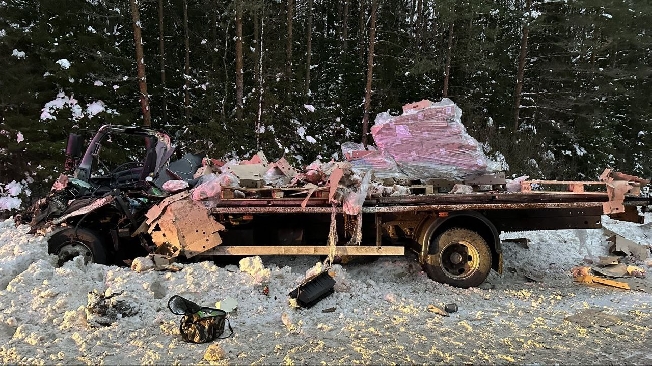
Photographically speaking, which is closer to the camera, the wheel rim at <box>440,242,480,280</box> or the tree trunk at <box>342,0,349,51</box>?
the wheel rim at <box>440,242,480,280</box>

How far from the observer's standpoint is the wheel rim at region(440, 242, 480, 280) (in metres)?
5.60

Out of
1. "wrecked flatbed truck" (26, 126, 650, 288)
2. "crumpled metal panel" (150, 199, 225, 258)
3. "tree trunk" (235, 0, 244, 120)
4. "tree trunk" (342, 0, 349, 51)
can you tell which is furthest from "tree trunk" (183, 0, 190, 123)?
"crumpled metal panel" (150, 199, 225, 258)

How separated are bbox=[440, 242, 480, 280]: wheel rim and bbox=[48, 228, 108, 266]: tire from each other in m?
4.47

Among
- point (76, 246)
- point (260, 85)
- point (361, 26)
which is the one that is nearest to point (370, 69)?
point (260, 85)

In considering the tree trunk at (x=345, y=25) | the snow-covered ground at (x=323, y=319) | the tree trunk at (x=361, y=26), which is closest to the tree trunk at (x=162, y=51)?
the tree trunk at (x=361, y=26)

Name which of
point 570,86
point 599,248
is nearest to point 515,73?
point 570,86

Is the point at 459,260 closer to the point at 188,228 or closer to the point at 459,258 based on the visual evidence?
the point at 459,258

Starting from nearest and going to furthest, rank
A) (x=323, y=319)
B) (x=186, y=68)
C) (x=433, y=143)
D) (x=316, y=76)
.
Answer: (x=323, y=319) < (x=433, y=143) < (x=186, y=68) < (x=316, y=76)

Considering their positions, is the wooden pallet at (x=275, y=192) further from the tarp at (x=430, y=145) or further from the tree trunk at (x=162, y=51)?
the tree trunk at (x=162, y=51)

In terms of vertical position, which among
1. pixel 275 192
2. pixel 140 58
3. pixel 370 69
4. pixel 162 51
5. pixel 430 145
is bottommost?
pixel 275 192

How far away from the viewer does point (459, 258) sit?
5.62 m

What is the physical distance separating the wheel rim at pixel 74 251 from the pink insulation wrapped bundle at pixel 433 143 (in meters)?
4.33

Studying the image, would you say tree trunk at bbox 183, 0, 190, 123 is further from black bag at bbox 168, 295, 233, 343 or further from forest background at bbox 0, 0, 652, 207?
black bag at bbox 168, 295, 233, 343

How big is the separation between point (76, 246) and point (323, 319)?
3492 millimetres
